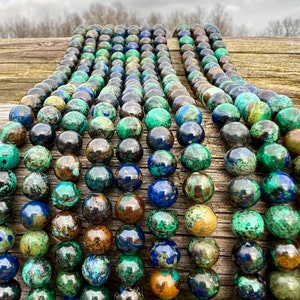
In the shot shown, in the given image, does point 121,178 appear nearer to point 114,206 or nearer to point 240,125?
point 114,206

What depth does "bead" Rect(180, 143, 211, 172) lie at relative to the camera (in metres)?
1.22

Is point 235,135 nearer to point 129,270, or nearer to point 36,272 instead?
point 129,270

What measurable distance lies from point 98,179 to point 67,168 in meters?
0.13

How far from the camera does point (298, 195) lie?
4.01ft

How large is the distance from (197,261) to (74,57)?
1.62 m

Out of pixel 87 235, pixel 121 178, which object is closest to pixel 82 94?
pixel 121 178

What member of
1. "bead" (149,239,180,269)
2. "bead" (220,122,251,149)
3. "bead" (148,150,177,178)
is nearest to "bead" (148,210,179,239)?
"bead" (149,239,180,269)

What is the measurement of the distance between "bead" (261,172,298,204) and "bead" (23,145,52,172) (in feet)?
2.62

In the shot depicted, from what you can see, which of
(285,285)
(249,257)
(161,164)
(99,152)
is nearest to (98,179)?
(99,152)

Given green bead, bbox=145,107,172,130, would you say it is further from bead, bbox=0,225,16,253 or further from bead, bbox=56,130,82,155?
bead, bbox=0,225,16,253

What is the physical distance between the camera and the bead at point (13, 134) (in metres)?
1.35

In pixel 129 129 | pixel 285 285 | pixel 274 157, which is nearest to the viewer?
pixel 285 285

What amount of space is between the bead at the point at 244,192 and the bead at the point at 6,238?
79 centimetres

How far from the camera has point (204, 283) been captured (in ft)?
3.64
